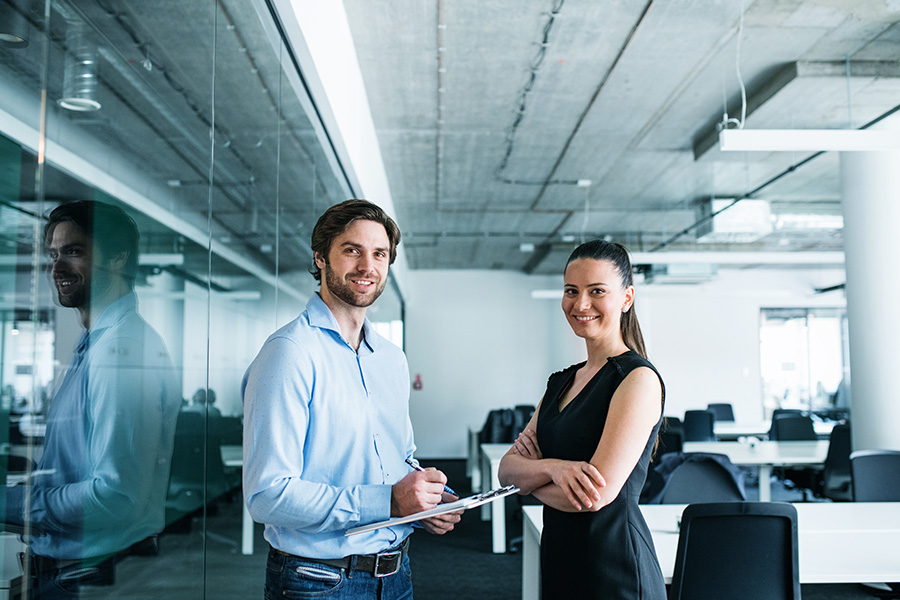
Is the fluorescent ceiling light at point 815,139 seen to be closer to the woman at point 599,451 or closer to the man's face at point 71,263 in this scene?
the woman at point 599,451

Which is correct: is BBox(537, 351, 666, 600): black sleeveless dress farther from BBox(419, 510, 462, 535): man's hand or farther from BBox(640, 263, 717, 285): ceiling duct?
BBox(640, 263, 717, 285): ceiling duct

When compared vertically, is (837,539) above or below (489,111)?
below

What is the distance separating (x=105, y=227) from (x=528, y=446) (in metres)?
1.23

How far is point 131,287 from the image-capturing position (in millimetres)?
1406

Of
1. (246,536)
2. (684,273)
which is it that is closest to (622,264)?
(246,536)

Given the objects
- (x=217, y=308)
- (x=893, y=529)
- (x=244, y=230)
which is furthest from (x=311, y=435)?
(x=893, y=529)

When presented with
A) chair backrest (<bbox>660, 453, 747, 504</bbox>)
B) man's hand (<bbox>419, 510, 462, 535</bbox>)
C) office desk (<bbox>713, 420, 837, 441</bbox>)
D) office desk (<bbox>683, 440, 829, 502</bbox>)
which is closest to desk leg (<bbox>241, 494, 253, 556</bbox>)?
man's hand (<bbox>419, 510, 462, 535</bbox>)

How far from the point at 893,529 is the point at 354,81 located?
381cm

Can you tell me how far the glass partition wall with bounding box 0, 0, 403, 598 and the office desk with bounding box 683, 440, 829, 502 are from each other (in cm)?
433

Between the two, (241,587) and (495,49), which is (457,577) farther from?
(495,49)

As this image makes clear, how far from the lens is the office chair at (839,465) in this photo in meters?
5.63

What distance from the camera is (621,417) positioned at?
1636 millimetres

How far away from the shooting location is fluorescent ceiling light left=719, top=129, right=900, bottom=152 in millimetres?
3377

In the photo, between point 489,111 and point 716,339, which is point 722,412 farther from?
point 489,111
